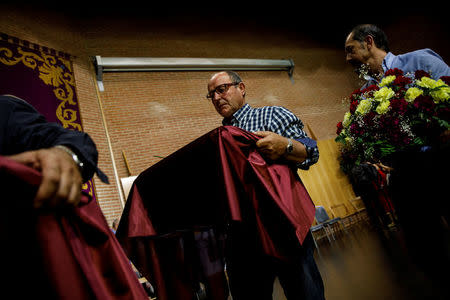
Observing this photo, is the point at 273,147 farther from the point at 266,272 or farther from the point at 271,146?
the point at 266,272

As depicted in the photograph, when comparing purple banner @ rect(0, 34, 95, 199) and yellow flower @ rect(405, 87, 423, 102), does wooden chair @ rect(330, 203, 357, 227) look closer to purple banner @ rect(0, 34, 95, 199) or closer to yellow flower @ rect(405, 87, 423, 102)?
purple banner @ rect(0, 34, 95, 199)

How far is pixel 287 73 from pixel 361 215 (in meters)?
4.30

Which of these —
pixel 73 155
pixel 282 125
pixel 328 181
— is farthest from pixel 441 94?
pixel 328 181

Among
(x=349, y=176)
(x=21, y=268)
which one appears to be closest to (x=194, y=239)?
(x=21, y=268)

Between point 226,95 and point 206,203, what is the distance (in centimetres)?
72

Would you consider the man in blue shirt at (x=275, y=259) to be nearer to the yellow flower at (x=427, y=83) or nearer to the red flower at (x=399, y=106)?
the red flower at (x=399, y=106)

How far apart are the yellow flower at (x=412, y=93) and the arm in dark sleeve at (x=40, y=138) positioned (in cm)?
144

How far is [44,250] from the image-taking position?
550mm

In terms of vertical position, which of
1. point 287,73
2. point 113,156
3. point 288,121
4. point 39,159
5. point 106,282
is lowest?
point 106,282

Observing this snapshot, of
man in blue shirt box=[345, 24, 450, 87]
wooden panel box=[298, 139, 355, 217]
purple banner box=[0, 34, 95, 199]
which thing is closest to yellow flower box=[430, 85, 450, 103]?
man in blue shirt box=[345, 24, 450, 87]

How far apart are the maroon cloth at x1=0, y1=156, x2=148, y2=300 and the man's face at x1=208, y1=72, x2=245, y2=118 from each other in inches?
45.7

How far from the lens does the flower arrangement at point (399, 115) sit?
1.28 meters

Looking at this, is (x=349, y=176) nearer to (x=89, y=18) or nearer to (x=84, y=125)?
(x=84, y=125)

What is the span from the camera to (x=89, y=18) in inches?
232
